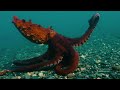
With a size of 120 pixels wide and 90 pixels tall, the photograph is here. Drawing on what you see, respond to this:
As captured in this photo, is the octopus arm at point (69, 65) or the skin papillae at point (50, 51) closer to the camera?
the octopus arm at point (69, 65)

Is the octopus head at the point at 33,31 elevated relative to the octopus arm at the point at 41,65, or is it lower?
elevated

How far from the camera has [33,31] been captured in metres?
7.05

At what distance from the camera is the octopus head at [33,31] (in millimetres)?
6961

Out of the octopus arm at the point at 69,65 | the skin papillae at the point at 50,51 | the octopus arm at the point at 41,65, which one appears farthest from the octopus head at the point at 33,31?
the octopus arm at the point at 69,65

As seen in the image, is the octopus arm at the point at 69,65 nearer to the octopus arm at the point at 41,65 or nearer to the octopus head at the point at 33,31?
the octopus arm at the point at 41,65

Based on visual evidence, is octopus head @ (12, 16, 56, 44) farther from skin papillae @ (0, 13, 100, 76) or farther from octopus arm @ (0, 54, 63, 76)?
octopus arm @ (0, 54, 63, 76)

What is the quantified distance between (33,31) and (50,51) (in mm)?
688

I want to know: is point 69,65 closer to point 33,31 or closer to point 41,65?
point 41,65

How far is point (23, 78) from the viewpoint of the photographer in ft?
21.3

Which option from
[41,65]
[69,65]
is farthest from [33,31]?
[69,65]
